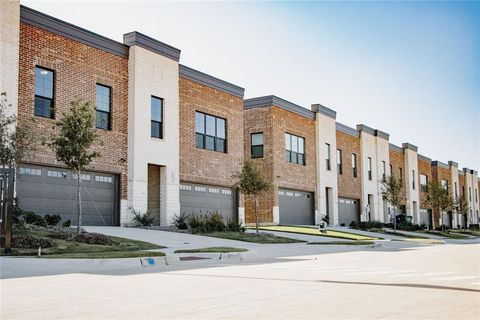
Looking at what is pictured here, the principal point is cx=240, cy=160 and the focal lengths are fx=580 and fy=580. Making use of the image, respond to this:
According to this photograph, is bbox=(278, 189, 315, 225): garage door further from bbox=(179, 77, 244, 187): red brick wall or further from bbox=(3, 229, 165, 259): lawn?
bbox=(3, 229, 165, 259): lawn

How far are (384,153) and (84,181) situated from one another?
1524 inches

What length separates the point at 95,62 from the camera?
86.4 feet

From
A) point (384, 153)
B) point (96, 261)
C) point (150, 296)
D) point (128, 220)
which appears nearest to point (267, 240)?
point (128, 220)

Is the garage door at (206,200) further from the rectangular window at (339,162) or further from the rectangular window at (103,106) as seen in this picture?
the rectangular window at (339,162)

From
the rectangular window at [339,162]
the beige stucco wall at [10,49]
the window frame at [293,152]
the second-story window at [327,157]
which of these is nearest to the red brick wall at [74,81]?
the beige stucco wall at [10,49]

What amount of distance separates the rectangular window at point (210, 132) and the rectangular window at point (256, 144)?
607cm

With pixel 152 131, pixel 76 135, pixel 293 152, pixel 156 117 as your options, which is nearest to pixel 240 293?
pixel 76 135

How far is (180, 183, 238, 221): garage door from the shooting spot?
1254 inches

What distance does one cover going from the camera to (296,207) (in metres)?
42.7

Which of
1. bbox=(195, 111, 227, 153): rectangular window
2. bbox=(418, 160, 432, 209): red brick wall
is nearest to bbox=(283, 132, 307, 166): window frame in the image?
bbox=(195, 111, 227, 153): rectangular window

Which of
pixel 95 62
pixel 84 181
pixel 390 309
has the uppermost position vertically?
pixel 95 62

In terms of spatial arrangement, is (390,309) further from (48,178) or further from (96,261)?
(48,178)

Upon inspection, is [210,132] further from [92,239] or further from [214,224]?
[92,239]

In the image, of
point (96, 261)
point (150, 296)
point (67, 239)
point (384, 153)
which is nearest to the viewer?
point (150, 296)
